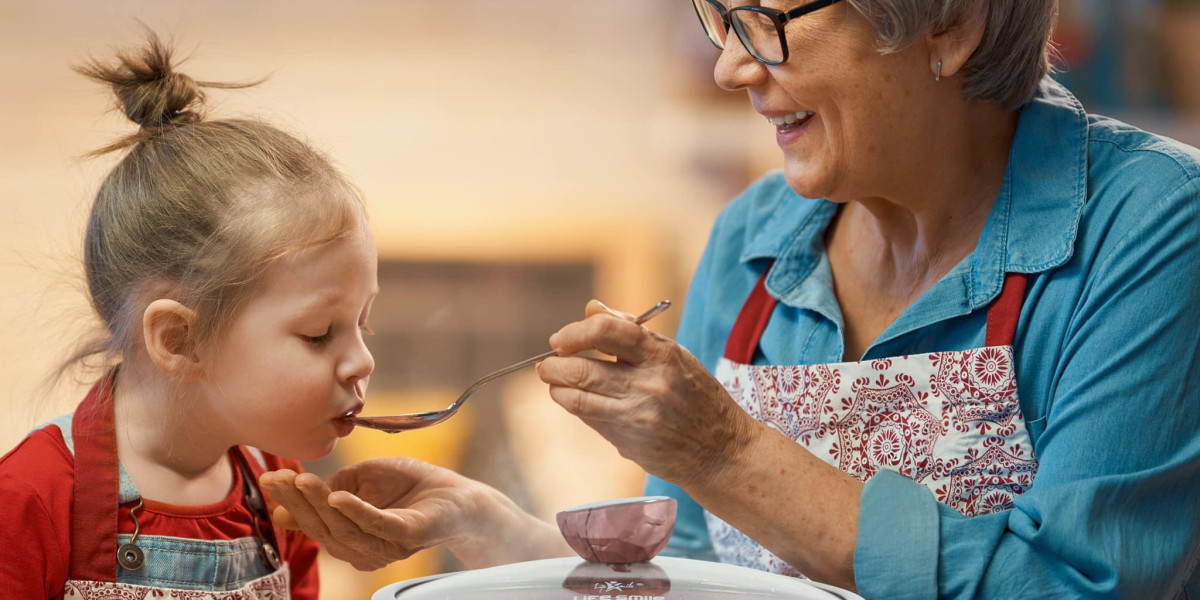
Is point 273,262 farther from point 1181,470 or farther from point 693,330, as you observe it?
point 1181,470

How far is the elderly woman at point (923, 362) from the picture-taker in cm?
94

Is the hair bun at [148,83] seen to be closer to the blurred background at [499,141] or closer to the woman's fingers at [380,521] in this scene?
the woman's fingers at [380,521]

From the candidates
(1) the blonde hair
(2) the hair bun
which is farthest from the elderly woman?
(2) the hair bun

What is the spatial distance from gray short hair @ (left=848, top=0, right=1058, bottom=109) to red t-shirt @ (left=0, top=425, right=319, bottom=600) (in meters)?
0.77

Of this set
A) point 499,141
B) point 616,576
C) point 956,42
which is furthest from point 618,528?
point 499,141

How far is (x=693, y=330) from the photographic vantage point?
1.40 m

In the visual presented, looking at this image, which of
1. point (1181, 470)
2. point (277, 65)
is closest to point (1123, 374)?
point (1181, 470)

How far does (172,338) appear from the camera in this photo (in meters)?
0.99

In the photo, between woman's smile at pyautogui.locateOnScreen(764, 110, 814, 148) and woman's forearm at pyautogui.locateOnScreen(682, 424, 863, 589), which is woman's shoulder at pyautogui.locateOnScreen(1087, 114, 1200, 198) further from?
woman's forearm at pyautogui.locateOnScreen(682, 424, 863, 589)

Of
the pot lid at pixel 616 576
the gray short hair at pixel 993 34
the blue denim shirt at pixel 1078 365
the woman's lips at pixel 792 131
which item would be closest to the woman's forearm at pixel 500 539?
the pot lid at pixel 616 576

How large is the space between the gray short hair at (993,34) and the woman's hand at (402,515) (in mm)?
600

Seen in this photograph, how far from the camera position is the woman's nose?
1104 mm

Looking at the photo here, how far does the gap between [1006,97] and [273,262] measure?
2.50 feet

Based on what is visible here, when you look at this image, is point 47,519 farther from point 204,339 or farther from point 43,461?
point 204,339
